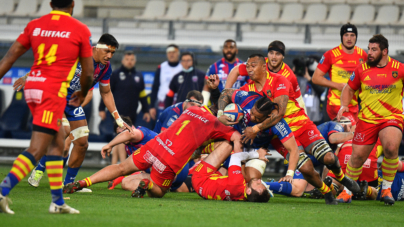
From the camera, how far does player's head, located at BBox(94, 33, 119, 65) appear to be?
603 cm

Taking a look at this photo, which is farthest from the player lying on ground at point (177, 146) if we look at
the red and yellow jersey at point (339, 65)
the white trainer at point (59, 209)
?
the red and yellow jersey at point (339, 65)

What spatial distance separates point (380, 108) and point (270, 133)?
56.6 inches

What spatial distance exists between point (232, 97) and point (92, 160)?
8246mm

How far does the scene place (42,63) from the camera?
13.3 ft

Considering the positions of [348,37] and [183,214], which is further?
[348,37]

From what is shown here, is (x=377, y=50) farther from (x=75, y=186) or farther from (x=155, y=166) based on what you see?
(x=75, y=186)

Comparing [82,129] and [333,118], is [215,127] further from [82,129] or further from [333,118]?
[333,118]

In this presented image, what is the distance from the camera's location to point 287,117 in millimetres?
6316

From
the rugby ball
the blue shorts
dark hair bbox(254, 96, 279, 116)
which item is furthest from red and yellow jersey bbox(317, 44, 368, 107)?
the blue shorts

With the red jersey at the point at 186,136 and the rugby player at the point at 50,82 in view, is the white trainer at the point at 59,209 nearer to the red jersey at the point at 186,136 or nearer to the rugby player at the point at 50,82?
the rugby player at the point at 50,82

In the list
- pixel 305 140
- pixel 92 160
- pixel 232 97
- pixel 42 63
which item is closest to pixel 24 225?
pixel 42 63

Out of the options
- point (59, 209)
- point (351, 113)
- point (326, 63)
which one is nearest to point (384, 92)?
point (351, 113)

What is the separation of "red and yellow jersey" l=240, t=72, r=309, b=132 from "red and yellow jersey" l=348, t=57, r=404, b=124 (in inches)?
32.3

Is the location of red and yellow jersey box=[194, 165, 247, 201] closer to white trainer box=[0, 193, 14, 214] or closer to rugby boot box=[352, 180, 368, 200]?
rugby boot box=[352, 180, 368, 200]
